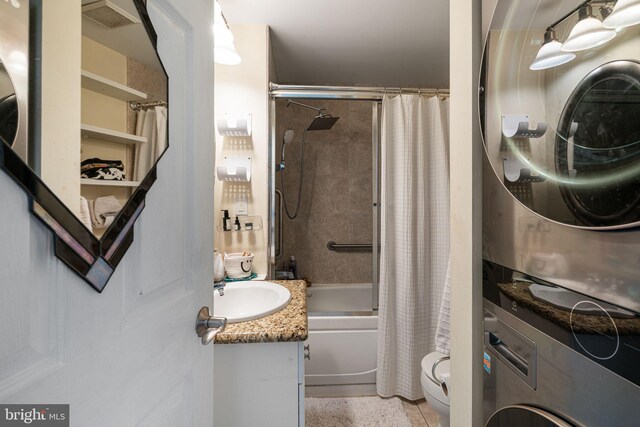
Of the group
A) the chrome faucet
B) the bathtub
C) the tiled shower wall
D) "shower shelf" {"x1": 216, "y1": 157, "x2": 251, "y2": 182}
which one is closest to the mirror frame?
the chrome faucet

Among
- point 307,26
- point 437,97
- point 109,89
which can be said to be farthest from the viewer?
point 437,97

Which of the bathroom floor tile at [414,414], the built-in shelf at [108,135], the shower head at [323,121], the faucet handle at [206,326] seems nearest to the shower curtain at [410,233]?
the bathroom floor tile at [414,414]

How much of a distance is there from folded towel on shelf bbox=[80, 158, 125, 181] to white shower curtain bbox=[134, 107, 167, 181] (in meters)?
0.03

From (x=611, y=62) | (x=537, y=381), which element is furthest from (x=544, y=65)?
(x=537, y=381)

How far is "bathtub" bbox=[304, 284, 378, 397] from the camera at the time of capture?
1.84 metres

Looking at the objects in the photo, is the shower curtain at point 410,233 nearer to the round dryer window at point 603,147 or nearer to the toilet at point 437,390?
the toilet at point 437,390

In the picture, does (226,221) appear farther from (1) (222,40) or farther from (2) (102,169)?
(2) (102,169)

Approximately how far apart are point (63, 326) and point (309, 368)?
5.81 feet

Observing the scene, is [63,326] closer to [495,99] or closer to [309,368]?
[495,99]

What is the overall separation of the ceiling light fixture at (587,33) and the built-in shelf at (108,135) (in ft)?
2.45

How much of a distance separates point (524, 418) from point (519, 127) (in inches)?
22.2

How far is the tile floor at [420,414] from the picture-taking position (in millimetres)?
1621

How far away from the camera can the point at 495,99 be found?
0.59 meters

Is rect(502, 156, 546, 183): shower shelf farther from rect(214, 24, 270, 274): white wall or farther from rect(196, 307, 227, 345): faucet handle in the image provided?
rect(214, 24, 270, 274): white wall
